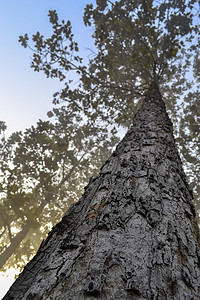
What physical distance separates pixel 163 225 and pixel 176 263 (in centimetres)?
21

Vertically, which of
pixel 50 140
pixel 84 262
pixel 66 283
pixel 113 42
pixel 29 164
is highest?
pixel 113 42

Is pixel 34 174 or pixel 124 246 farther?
pixel 34 174

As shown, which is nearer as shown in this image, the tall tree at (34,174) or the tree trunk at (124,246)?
the tree trunk at (124,246)

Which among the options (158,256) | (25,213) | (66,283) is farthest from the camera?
(25,213)

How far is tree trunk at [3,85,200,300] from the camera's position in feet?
2.38

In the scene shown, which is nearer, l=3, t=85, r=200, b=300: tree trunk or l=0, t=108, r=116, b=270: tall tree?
l=3, t=85, r=200, b=300: tree trunk

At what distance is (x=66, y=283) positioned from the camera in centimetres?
74

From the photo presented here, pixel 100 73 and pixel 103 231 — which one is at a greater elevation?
pixel 100 73

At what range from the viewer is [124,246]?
2.89 feet

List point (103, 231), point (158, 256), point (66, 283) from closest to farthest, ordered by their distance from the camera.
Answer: point (66, 283) → point (158, 256) → point (103, 231)

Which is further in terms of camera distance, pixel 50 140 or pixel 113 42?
pixel 50 140

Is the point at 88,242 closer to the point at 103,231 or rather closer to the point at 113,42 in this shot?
the point at 103,231

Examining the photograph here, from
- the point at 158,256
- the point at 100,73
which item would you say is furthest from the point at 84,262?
the point at 100,73

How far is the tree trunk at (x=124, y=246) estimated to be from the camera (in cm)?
73
